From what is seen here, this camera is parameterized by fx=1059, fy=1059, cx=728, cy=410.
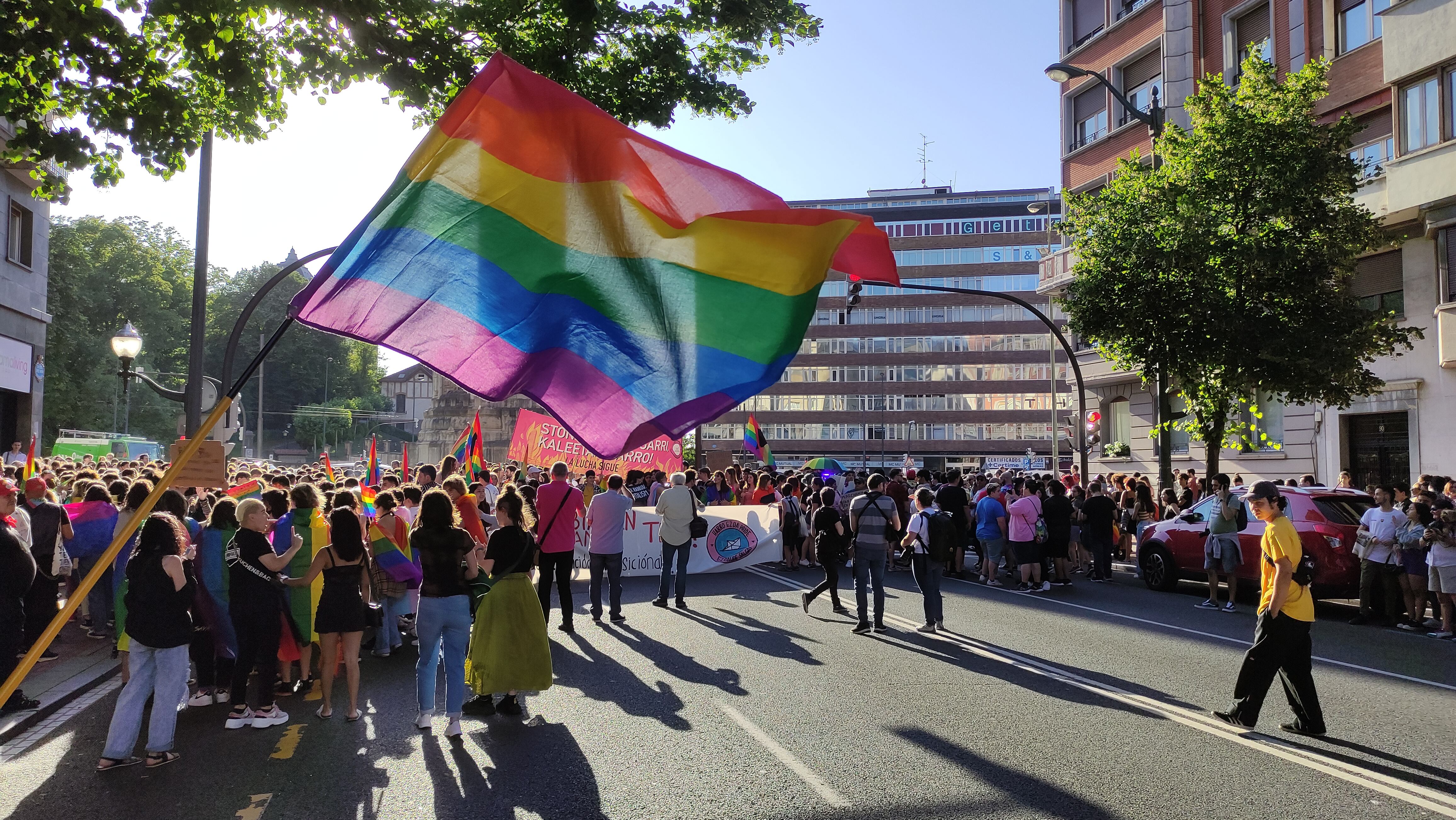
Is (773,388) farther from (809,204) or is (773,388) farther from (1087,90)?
(1087,90)

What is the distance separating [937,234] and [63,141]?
274 ft

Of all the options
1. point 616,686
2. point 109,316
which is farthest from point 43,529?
point 109,316

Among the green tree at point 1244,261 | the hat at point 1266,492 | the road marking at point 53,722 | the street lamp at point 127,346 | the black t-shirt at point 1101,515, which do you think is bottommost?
the road marking at point 53,722

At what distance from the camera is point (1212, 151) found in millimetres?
18672

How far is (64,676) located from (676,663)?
545 cm

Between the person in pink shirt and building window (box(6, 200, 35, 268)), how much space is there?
18.0 meters

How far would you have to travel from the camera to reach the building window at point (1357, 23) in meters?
23.8

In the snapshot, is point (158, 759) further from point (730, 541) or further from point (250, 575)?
point (730, 541)

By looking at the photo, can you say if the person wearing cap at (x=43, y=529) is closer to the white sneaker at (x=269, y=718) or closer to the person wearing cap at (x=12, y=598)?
the person wearing cap at (x=12, y=598)

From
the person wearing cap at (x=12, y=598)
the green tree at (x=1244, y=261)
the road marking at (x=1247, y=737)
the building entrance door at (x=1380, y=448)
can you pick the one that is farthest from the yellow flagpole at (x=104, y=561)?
the building entrance door at (x=1380, y=448)

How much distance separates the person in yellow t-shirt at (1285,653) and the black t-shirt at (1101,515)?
1094 centimetres

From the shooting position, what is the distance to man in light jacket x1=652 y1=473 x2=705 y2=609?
1416cm

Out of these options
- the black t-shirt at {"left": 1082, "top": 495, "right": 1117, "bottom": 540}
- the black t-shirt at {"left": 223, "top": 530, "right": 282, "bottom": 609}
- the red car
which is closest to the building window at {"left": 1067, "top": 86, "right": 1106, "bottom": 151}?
the black t-shirt at {"left": 1082, "top": 495, "right": 1117, "bottom": 540}

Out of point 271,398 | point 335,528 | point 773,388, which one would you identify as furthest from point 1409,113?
point 271,398
